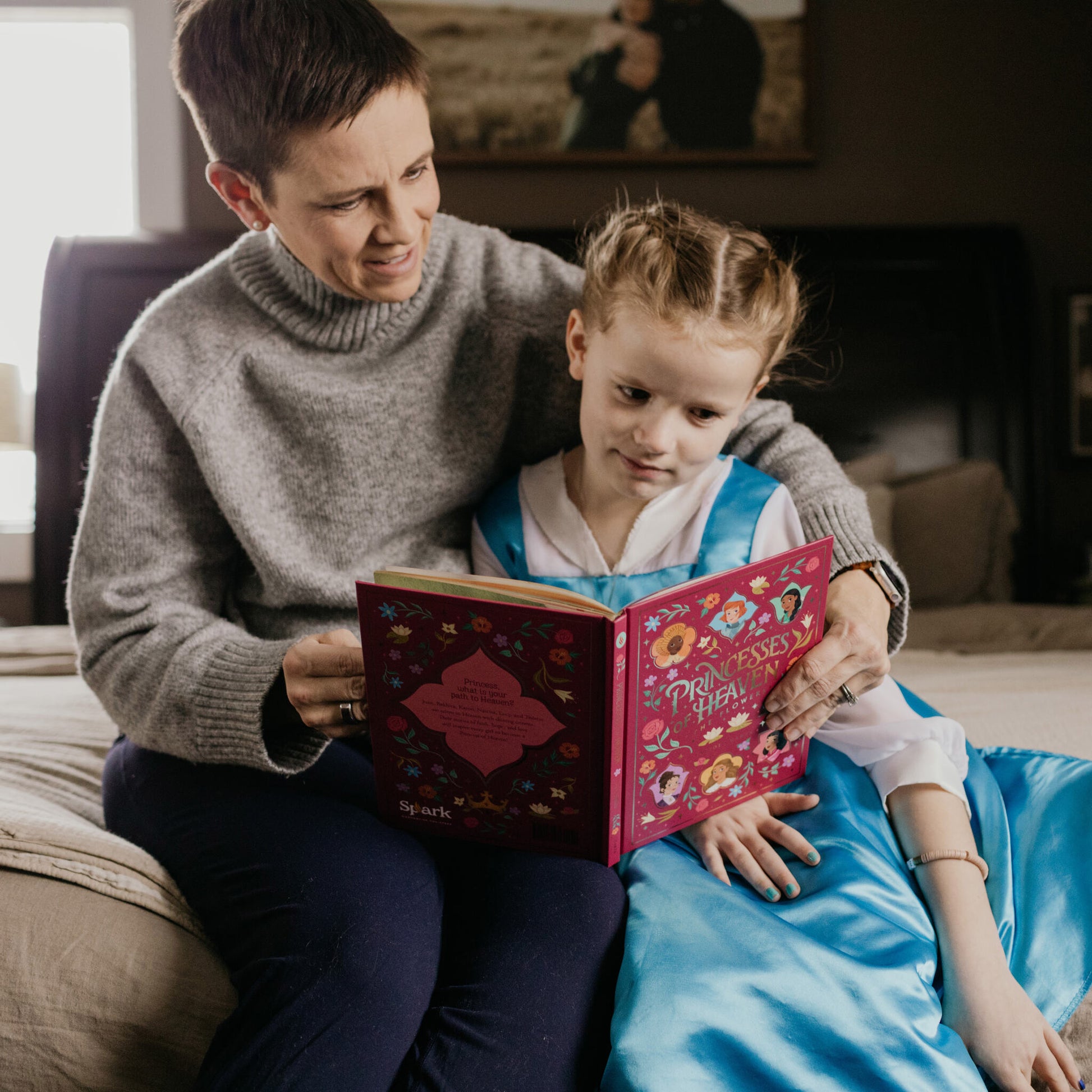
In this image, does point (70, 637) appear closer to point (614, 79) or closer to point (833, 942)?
point (833, 942)

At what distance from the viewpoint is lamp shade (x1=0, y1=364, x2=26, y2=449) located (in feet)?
8.72

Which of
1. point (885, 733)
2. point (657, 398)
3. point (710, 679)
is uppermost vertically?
point (657, 398)

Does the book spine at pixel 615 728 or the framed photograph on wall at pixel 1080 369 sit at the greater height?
the framed photograph on wall at pixel 1080 369

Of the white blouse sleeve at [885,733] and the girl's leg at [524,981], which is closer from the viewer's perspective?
the girl's leg at [524,981]

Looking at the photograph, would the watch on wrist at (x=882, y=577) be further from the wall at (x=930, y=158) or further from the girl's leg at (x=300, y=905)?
the wall at (x=930, y=158)

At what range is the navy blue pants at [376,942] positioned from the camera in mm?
820

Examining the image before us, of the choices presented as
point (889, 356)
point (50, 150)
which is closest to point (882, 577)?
point (889, 356)

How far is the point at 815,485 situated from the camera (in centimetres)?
122

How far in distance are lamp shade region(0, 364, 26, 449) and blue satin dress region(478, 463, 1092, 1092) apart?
212 centimetres

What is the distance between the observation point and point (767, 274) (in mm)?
1138

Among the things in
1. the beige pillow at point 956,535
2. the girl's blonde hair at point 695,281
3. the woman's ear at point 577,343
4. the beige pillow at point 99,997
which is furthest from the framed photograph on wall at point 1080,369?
the beige pillow at point 99,997

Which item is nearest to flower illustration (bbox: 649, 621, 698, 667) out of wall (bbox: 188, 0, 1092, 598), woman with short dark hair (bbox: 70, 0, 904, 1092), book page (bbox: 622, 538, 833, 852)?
book page (bbox: 622, 538, 833, 852)

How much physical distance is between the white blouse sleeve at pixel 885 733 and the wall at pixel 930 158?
1.82m

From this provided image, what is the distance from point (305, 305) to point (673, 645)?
0.65m
